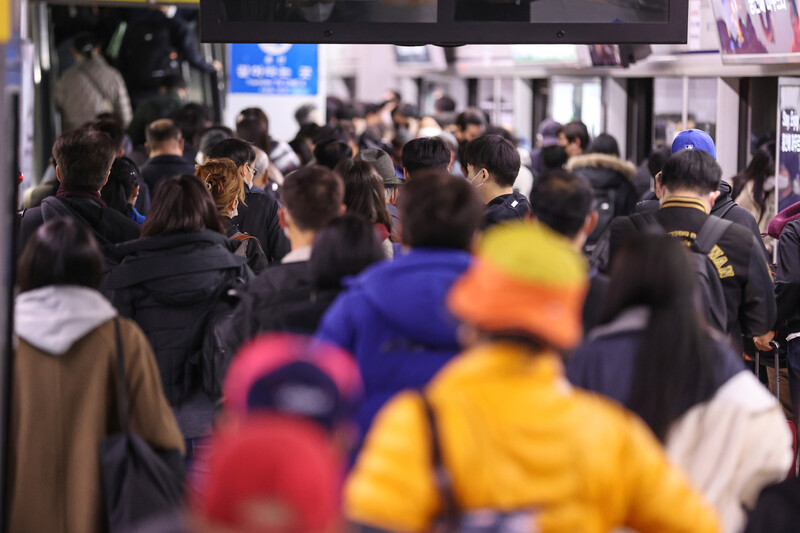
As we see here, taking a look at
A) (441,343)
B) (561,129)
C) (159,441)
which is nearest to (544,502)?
(441,343)

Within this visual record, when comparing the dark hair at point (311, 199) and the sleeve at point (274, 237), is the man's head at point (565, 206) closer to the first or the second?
the dark hair at point (311, 199)

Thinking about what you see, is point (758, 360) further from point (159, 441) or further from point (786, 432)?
point (159, 441)

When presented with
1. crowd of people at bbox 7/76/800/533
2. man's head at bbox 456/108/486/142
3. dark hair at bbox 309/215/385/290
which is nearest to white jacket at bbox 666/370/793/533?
crowd of people at bbox 7/76/800/533

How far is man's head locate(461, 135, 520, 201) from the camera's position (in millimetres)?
4906

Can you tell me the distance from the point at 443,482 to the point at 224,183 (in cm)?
324

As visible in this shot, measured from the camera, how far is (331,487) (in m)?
1.63

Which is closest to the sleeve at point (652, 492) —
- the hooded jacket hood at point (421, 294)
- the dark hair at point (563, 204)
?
the hooded jacket hood at point (421, 294)

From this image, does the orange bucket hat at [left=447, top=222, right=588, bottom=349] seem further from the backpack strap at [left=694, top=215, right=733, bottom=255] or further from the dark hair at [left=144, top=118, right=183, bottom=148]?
the dark hair at [left=144, top=118, right=183, bottom=148]

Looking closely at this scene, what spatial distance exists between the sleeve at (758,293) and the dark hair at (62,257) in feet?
7.38

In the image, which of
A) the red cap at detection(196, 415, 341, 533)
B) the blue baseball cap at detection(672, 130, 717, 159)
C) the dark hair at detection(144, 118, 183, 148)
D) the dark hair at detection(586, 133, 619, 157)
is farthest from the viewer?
the dark hair at detection(586, 133, 619, 157)

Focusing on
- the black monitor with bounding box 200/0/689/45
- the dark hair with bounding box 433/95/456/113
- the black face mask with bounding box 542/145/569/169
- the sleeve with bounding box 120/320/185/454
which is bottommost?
the sleeve with bounding box 120/320/185/454

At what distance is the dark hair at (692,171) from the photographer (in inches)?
163

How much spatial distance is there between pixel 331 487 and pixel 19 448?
1.92m

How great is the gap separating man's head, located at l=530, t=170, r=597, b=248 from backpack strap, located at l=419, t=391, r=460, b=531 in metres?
1.44
